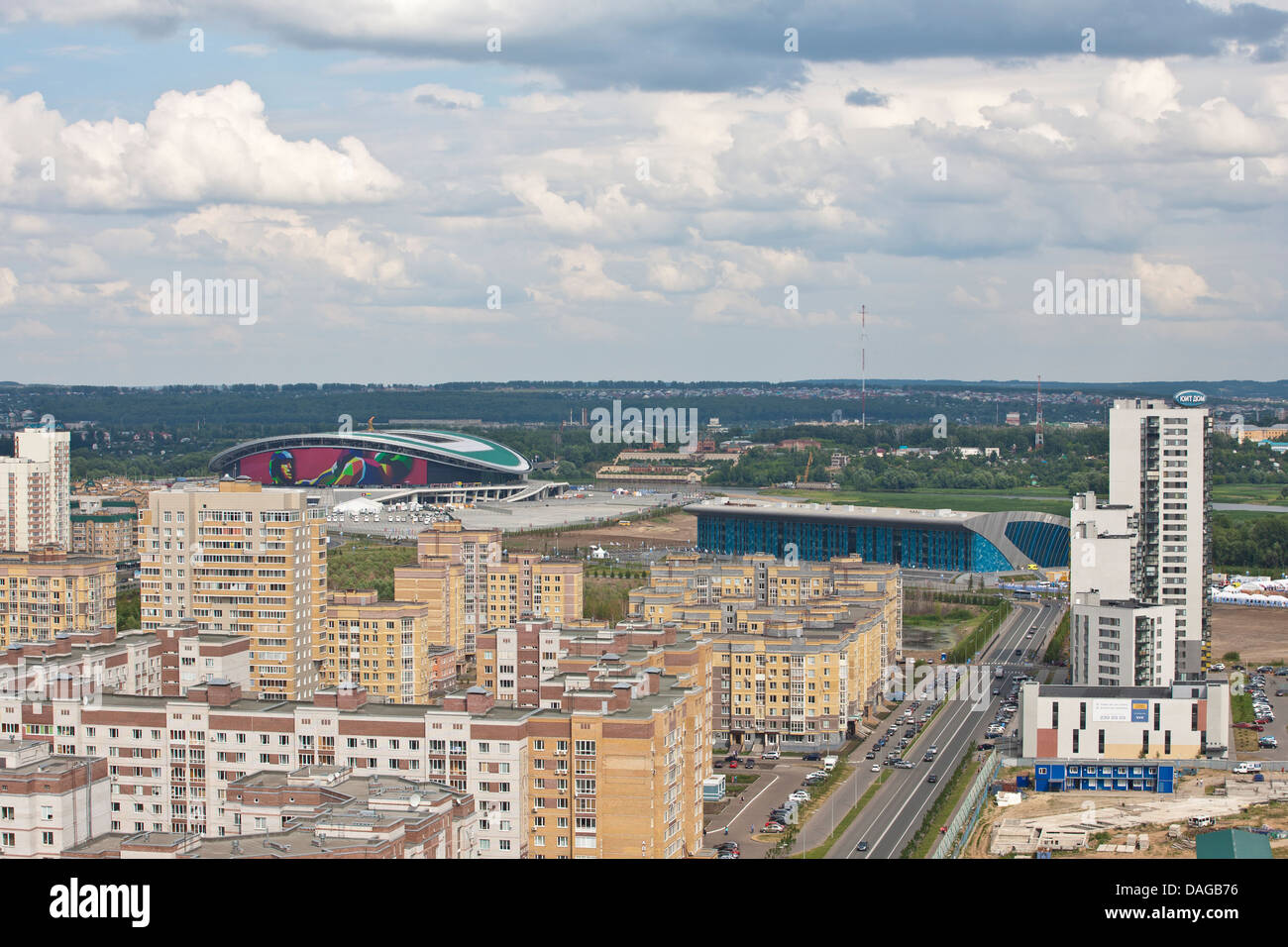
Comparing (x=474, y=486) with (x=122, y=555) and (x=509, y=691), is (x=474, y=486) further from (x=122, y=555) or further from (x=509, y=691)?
(x=509, y=691)

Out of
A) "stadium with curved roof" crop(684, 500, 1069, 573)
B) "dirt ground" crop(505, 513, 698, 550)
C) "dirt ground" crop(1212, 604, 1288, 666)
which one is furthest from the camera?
"dirt ground" crop(505, 513, 698, 550)

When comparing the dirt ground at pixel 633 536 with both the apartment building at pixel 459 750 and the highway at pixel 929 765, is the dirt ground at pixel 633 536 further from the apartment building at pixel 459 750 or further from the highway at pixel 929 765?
the apartment building at pixel 459 750

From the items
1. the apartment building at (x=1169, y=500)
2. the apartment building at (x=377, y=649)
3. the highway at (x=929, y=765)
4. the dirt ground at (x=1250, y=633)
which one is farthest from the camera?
the dirt ground at (x=1250, y=633)

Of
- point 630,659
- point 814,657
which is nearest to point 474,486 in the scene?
point 814,657

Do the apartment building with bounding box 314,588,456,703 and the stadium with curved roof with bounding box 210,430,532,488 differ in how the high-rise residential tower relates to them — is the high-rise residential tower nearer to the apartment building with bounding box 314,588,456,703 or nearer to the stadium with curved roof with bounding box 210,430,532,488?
the apartment building with bounding box 314,588,456,703

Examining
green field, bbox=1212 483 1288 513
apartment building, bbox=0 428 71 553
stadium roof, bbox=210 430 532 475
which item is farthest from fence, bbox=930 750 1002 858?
stadium roof, bbox=210 430 532 475

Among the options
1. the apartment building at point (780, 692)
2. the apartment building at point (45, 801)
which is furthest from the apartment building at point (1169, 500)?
the apartment building at point (45, 801)

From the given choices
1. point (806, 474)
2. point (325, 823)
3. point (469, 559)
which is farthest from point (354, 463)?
point (325, 823)
